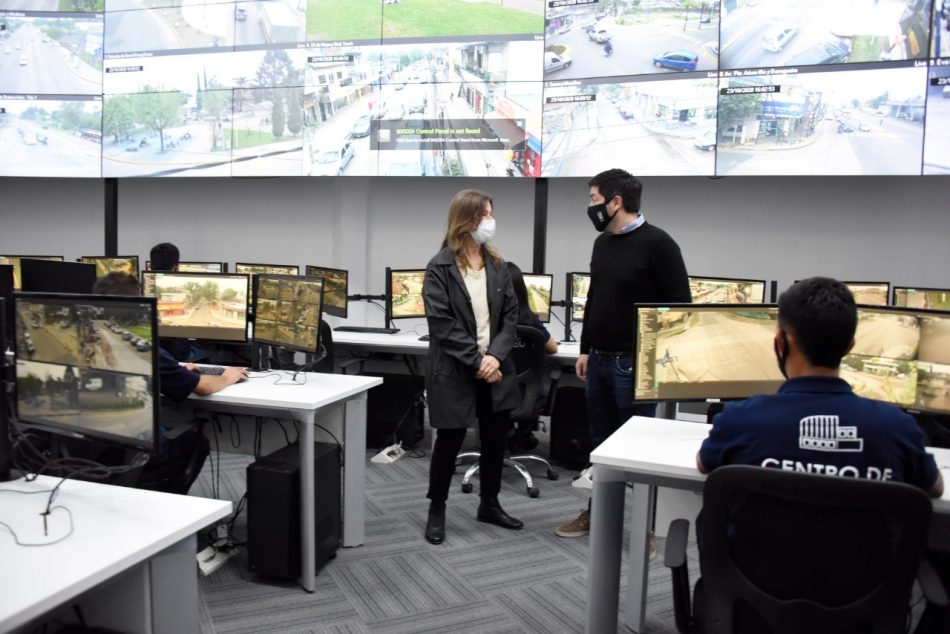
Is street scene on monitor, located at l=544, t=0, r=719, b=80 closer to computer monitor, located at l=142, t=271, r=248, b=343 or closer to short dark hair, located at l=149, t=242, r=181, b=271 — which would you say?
short dark hair, located at l=149, t=242, r=181, b=271

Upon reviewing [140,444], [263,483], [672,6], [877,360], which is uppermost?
[672,6]

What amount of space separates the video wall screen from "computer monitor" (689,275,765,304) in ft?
2.95

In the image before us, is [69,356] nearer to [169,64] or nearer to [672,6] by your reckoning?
[672,6]

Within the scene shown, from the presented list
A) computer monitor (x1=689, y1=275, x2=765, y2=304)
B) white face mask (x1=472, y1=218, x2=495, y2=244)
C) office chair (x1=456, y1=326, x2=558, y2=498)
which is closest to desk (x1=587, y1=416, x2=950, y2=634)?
white face mask (x1=472, y1=218, x2=495, y2=244)

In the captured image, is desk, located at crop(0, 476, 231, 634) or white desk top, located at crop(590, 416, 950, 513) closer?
desk, located at crop(0, 476, 231, 634)

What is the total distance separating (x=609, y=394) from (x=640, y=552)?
635 mm

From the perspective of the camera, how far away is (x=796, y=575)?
1209 mm

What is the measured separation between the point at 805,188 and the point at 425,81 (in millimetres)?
2831

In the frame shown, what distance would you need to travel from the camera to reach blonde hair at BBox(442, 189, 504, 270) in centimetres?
266

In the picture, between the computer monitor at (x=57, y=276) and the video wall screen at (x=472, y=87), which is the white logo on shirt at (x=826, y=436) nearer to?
the computer monitor at (x=57, y=276)

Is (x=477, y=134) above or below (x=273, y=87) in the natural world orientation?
below

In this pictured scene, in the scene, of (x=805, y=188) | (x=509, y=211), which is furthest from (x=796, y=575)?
(x=509, y=211)

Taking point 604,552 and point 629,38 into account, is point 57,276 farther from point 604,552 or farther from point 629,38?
point 629,38

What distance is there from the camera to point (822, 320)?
4.29ft
